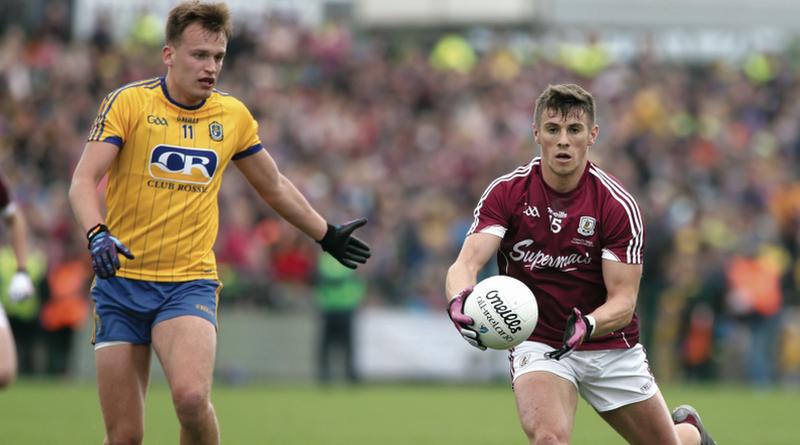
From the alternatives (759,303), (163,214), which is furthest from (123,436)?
(759,303)

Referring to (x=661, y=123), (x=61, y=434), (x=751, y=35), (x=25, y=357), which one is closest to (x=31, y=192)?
(x=25, y=357)

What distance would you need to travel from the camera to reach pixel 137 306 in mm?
6820

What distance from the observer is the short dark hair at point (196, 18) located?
22.6ft

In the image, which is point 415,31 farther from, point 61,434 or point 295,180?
point 61,434

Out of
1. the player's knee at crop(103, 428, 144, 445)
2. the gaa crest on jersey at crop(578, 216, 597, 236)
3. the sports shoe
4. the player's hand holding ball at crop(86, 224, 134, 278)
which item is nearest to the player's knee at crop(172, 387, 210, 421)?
the player's knee at crop(103, 428, 144, 445)

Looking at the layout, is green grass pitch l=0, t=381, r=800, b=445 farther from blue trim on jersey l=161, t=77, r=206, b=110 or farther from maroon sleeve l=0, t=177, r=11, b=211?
blue trim on jersey l=161, t=77, r=206, b=110

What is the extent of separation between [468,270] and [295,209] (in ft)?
4.15

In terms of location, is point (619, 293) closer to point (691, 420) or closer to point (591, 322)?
point (591, 322)

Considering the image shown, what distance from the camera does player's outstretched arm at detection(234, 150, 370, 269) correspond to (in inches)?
291

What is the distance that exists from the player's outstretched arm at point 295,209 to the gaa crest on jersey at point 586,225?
4.47ft

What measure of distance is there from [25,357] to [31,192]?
8.01ft

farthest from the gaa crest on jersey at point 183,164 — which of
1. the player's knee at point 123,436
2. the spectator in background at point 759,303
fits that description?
the spectator in background at point 759,303

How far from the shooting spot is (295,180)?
19.2m

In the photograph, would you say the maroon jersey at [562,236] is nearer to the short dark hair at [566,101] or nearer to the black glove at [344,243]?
the short dark hair at [566,101]
